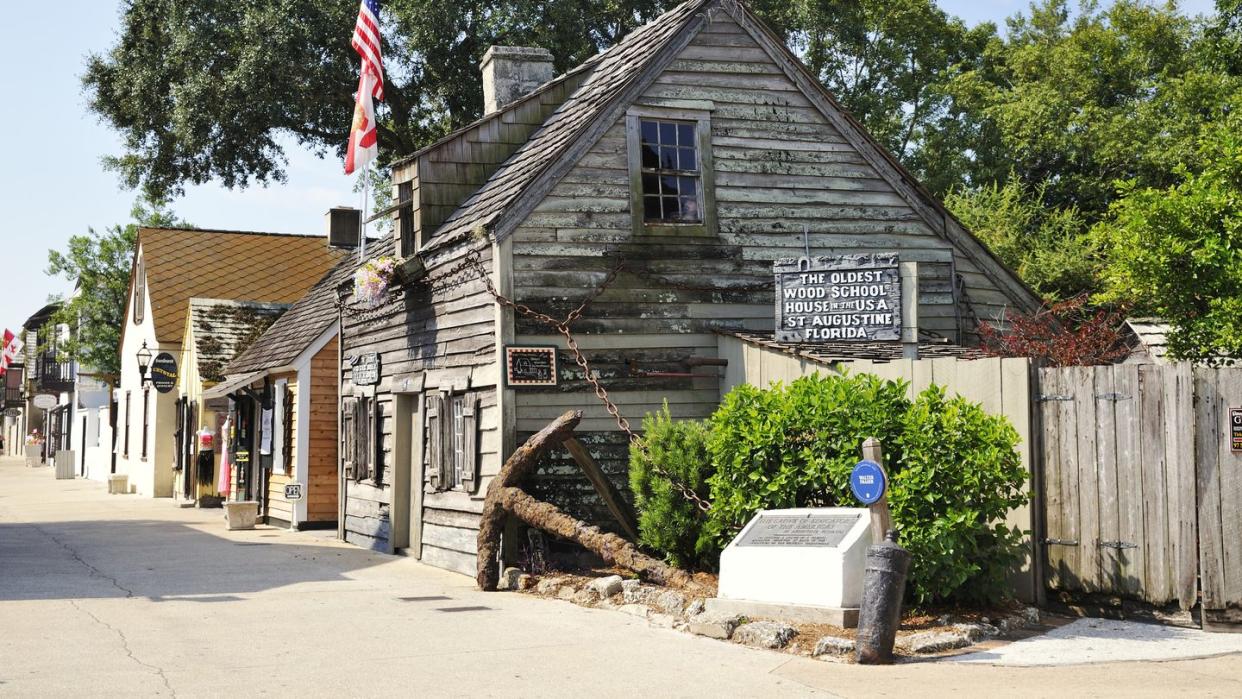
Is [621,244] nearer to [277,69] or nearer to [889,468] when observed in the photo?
[889,468]

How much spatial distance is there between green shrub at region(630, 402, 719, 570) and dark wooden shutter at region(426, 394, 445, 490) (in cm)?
377

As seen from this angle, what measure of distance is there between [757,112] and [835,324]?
427cm

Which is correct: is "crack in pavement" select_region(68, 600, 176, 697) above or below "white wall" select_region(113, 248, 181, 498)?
below

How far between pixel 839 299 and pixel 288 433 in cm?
→ 1323

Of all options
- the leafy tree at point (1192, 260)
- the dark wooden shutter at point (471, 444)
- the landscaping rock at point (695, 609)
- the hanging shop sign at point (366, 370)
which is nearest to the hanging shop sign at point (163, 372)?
the hanging shop sign at point (366, 370)

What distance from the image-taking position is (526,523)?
12742mm

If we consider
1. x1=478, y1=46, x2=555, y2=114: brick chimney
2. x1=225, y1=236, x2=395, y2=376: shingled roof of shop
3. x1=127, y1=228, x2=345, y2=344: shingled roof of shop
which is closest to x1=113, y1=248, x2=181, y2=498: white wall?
x1=127, y1=228, x2=345, y2=344: shingled roof of shop

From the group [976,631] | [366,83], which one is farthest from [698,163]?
[976,631]

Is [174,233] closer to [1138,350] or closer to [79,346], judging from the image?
[79,346]

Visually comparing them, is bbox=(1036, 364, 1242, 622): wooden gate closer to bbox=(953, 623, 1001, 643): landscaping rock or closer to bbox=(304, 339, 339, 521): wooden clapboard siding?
bbox=(953, 623, 1001, 643): landscaping rock

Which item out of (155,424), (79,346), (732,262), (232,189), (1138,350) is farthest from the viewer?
(79,346)

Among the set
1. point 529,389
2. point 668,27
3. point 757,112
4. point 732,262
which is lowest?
point 529,389

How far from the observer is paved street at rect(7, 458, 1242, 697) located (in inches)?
299

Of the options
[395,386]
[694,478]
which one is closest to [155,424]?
[395,386]
